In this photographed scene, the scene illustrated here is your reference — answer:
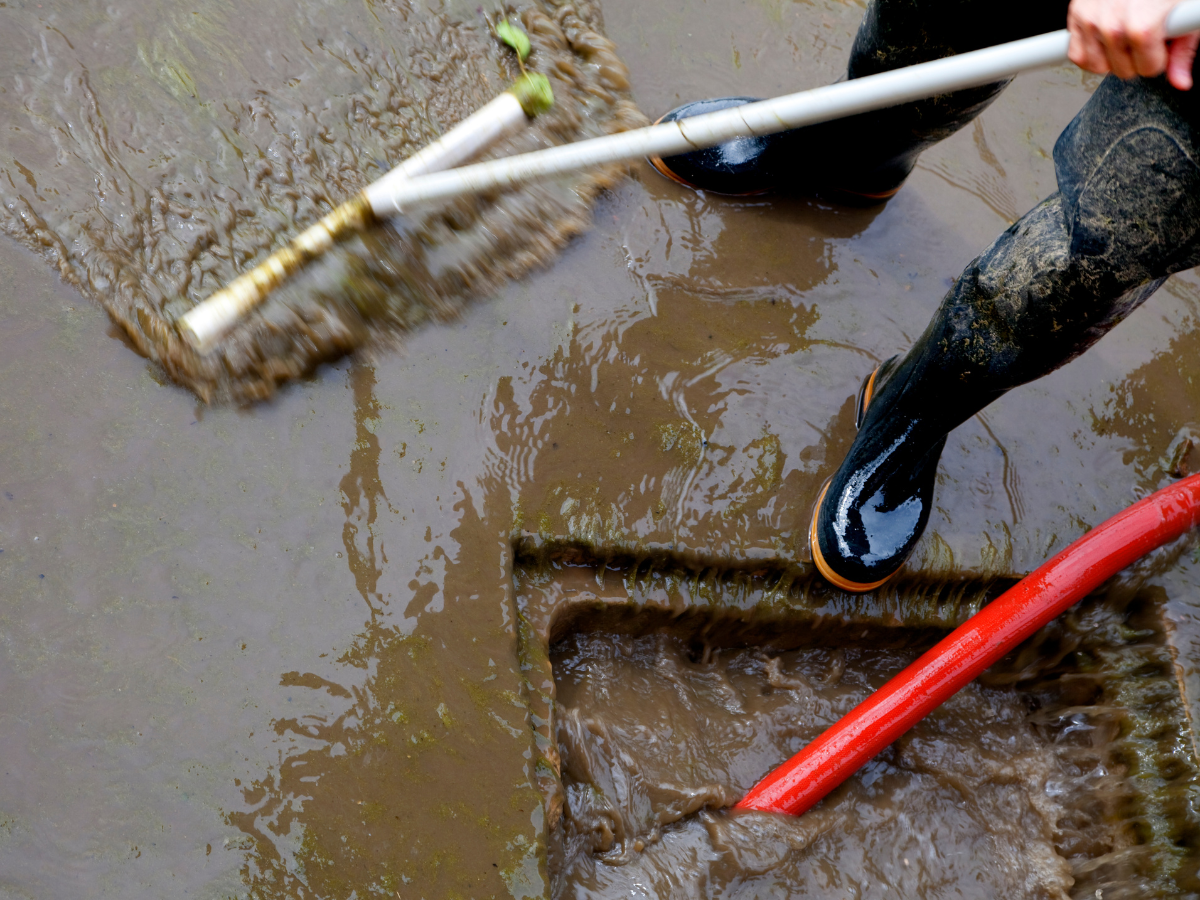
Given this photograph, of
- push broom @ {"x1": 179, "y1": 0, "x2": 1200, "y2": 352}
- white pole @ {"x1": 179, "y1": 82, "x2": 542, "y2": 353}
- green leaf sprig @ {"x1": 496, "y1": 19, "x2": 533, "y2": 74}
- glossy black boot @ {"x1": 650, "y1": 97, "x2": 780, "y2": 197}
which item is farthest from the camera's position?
green leaf sprig @ {"x1": 496, "y1": 19, "x2": 533, "y2": 74}

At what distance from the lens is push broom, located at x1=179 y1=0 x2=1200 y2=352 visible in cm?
131

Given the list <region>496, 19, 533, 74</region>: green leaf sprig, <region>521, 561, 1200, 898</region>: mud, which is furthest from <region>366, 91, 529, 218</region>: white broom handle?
<region>521, 561, 1200, 898</region>: mud

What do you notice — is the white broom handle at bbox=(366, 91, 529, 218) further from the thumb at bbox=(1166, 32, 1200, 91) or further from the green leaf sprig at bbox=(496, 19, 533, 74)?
the thumb at bbox=(1166, 32, 1200, 91)

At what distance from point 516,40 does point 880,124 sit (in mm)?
1102

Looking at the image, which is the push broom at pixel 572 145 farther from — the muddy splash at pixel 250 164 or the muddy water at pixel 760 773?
the muddy water at pixel 760 773

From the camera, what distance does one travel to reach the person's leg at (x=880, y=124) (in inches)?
65.9

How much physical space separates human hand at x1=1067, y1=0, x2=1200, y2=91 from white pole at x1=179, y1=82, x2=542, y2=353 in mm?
1359

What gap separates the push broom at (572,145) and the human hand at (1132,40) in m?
0.18

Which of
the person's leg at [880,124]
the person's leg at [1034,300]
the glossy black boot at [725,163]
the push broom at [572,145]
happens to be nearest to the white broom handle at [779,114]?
the push broom at [572,145]

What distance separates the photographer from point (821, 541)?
1.97 meters

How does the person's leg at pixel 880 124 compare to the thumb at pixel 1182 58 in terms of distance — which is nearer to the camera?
the thumb at pixel 1182 58

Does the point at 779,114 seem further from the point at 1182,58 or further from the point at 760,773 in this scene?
the point at 760,773

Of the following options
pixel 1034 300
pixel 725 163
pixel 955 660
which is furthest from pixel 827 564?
pixel 725 163

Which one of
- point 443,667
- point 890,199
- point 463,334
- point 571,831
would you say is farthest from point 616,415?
point 890,199
